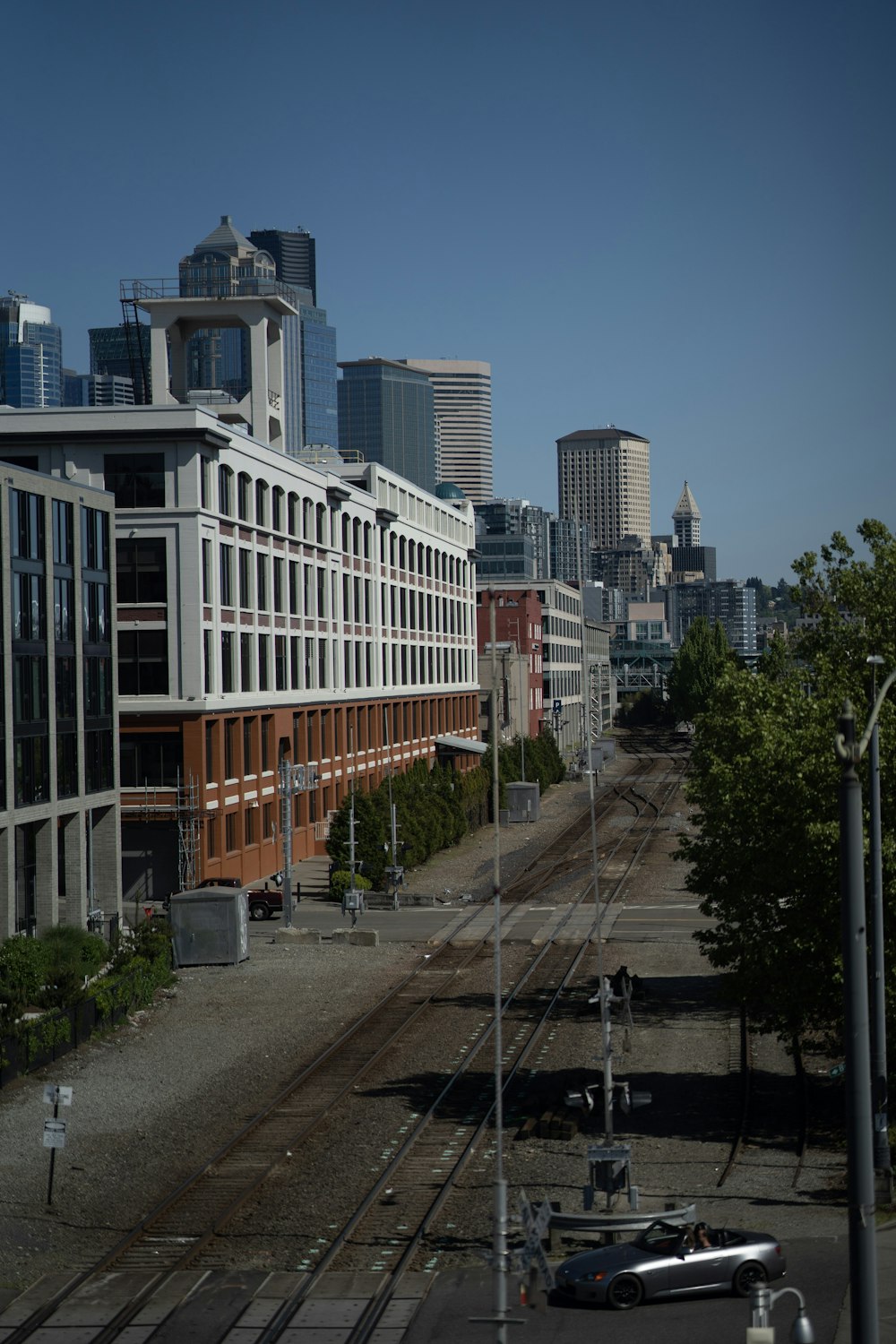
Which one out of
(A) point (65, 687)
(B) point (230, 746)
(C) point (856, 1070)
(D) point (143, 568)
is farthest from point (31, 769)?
(C) point (856, 1070)

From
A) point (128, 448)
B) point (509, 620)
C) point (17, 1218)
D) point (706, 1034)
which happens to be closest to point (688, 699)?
point (509, 620)

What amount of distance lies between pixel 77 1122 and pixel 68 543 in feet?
84.6

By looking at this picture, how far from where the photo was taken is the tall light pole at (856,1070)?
44.8ft

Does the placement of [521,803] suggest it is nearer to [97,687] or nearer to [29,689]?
[97,687]

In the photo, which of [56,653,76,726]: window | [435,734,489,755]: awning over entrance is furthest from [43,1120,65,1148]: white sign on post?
[435,734,489,755]: awning over entrance

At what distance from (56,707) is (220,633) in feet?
45.5

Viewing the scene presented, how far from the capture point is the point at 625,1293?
20.6 m

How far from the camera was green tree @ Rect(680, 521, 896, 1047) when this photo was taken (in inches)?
1061

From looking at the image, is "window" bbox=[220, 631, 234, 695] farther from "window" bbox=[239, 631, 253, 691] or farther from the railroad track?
the railroad track

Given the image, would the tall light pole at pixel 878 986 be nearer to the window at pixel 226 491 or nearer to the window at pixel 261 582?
the window at pixel 226 491

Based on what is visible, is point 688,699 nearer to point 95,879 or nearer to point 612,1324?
Result: point 95,879

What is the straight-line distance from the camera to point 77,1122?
101ft

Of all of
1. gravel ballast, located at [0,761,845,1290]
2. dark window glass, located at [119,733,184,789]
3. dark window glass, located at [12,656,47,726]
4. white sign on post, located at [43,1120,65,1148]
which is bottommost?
gravel ballast, located at [0,761,845,1290]

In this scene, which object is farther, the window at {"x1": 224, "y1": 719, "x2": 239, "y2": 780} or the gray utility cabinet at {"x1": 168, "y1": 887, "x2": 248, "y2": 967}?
the window at {"x1": 224, "y1": 719, "x2": 239, "y2": 780}
